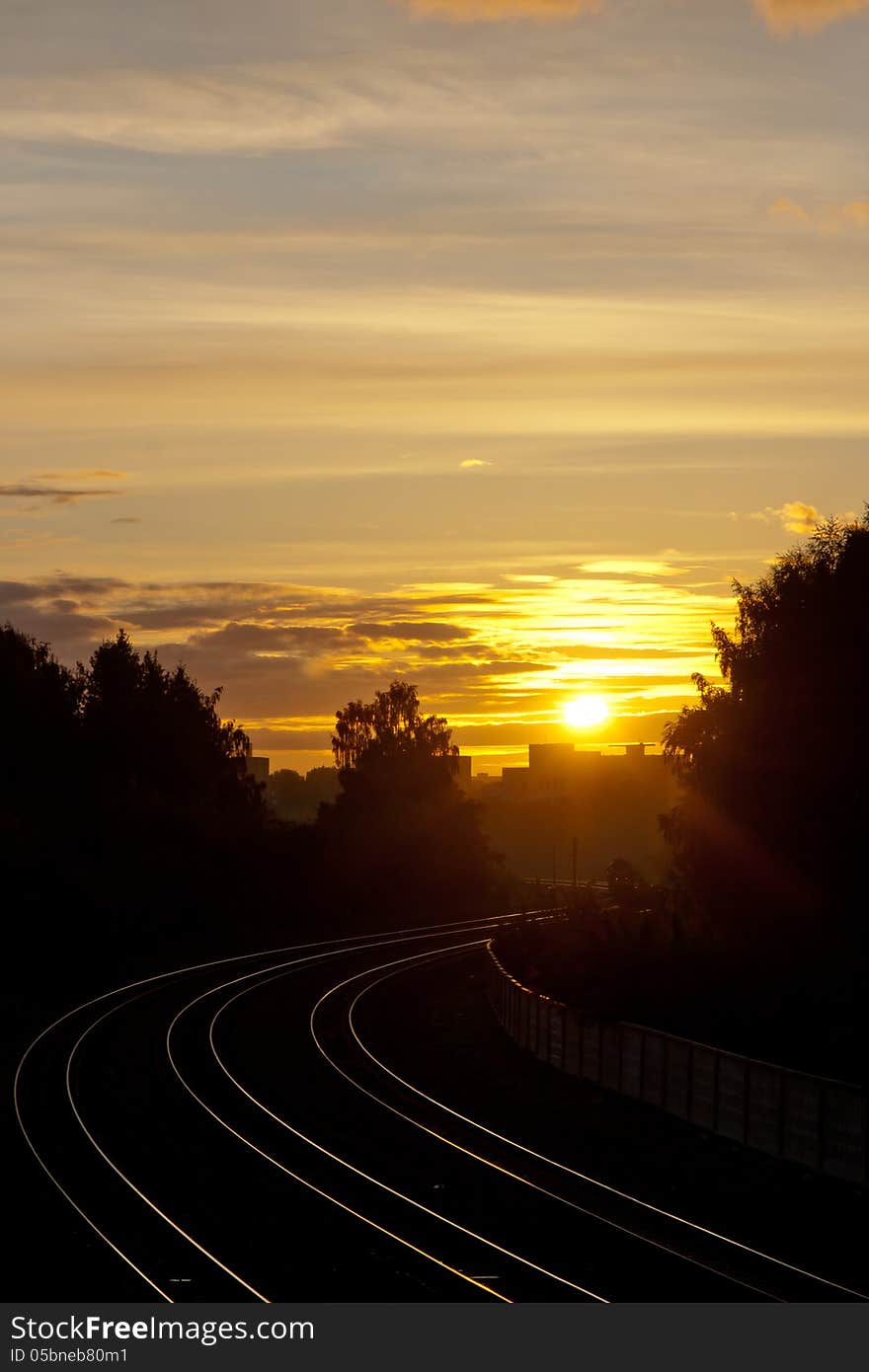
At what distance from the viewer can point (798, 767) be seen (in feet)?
164

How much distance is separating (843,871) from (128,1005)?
83.4 feet

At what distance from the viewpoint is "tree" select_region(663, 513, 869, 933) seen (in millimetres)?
49531

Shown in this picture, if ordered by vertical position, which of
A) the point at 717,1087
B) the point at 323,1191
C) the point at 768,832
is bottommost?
the point at 323,1191

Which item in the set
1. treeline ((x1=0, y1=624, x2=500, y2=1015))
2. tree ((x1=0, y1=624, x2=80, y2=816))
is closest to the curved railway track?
treeline ((x1=0, y1=624, x2=500, y2=1015))

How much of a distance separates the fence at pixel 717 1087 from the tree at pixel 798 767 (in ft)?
38.5

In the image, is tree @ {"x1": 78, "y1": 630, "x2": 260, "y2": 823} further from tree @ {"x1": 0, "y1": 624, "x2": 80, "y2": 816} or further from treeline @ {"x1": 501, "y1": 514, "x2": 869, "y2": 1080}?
treeline @ {"x1": 501, "y1": 514, "x2": 869, "y2": 1080}

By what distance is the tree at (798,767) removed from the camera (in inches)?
1950

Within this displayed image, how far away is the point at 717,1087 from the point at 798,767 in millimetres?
20461

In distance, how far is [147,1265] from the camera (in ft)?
67.9

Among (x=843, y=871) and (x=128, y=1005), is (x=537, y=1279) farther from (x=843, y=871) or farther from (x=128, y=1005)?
(x=128, y=1005)

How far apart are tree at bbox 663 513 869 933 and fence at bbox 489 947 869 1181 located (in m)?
11.7

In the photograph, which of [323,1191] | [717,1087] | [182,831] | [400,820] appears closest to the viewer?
[323,1191]

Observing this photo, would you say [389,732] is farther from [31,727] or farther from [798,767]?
[798,767]

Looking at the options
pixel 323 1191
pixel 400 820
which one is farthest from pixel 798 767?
pixel 400 820
